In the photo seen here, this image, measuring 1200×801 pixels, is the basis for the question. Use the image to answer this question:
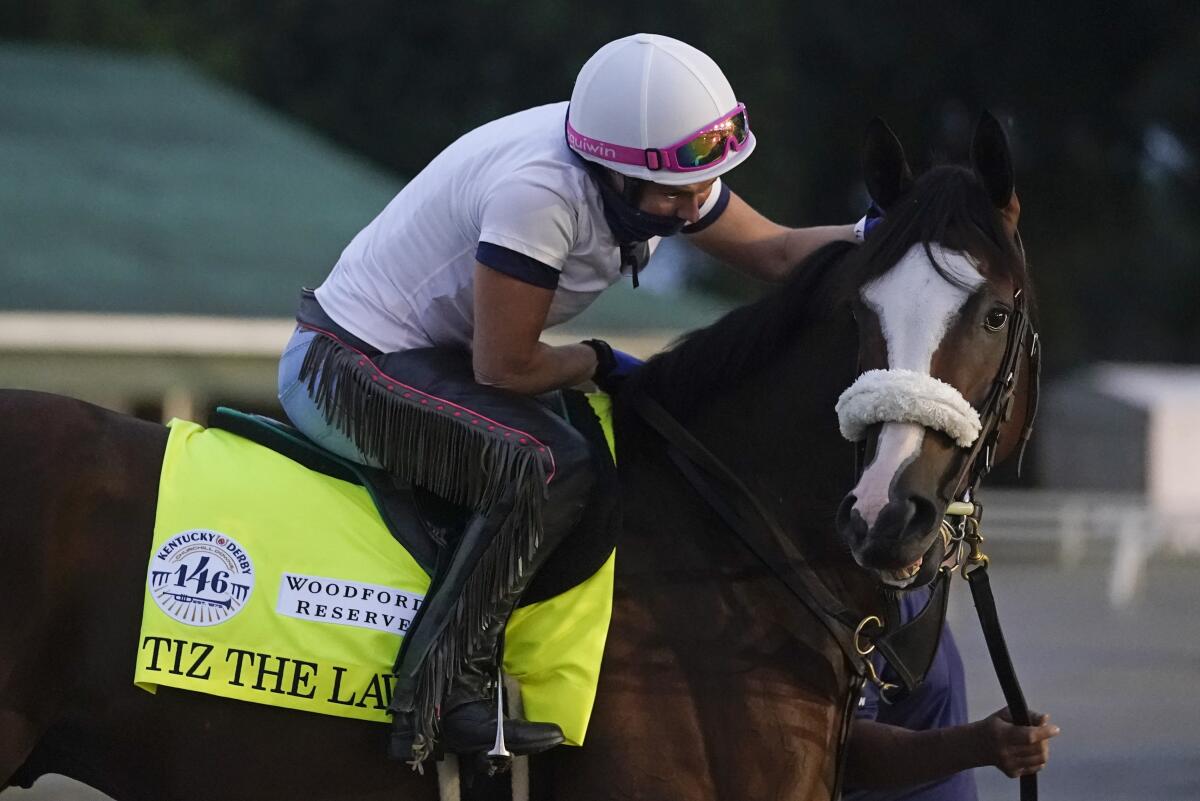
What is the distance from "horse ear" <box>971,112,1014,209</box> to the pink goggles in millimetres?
538

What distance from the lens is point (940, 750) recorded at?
393 centimetres

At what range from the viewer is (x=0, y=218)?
17.8m

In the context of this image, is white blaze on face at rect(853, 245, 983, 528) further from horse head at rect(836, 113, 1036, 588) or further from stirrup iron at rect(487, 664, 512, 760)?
stirrup iron at rect(487, 664, 512, 760)

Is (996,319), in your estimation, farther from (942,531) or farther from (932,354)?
(942,531)

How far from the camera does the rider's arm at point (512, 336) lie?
3668 millimetres

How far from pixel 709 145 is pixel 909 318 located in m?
0.62

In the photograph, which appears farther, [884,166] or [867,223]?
[867,223]

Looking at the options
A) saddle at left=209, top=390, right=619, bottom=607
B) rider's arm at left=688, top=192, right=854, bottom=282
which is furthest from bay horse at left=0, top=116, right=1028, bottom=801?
rider's arm at left=688, top=192, right=854, bottom=282

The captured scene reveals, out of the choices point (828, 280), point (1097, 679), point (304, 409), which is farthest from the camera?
point (1097, 679)

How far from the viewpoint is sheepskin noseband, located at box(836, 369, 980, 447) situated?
134 inches

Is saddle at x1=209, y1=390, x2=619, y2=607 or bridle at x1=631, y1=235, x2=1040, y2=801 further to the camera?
saddle at x1=209, y1=390, x2=619, y2=607

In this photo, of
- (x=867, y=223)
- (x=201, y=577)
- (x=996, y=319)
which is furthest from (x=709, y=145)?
(x=201, y=577)

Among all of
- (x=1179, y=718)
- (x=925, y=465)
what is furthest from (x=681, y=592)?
(x=1179, y=718)

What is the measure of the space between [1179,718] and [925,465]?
25.3ft
